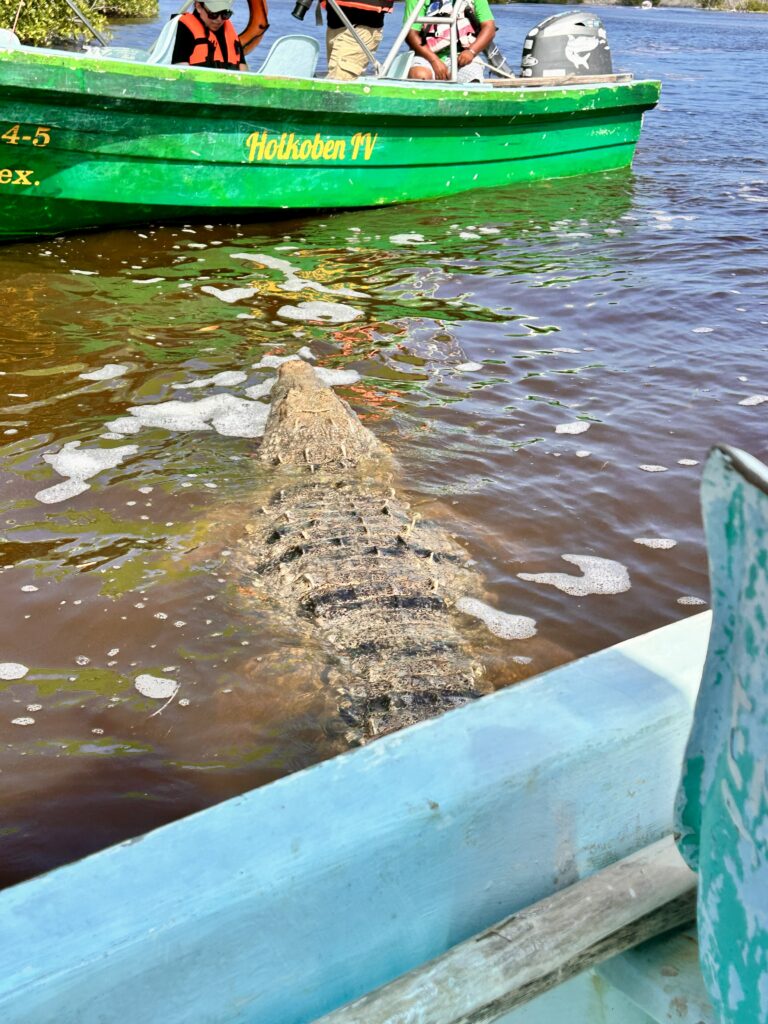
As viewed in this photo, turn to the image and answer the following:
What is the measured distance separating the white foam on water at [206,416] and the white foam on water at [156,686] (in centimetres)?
188

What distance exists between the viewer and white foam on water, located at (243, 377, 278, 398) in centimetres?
520

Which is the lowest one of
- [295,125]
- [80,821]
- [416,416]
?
[80,821]

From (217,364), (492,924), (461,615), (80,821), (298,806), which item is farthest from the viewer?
(217,364)

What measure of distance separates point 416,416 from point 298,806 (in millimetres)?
3760

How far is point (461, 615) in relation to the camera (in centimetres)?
343

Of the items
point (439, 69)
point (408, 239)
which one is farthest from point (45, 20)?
point (408, 239)

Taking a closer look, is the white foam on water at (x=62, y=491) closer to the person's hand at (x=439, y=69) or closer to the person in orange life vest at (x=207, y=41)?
the person in orange life vest at (x=207, y=41)

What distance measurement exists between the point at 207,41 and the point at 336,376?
11.6 feet

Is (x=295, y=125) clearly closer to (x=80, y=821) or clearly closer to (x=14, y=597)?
(x=14, y=597)

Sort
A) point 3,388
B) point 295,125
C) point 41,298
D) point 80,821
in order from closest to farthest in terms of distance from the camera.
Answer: point 80,821 → point 3,388 → point 41,298 → point 295,125

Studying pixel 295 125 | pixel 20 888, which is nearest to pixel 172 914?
pixel 20 888

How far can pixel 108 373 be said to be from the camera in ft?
17.4

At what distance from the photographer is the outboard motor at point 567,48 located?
10.0 metres

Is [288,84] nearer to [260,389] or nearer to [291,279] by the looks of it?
Result: [291,279]
